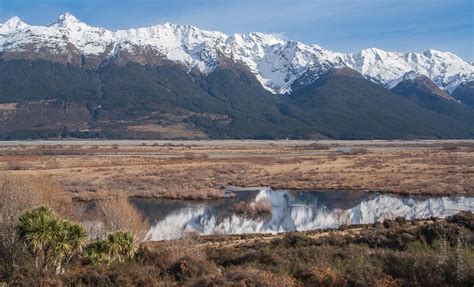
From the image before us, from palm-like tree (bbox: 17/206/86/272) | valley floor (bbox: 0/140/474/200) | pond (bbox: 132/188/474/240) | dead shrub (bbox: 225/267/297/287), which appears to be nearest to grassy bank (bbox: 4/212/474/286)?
dead shrub (bbox: 225/267/297/287)

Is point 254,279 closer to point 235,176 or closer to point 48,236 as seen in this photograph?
point 48,236

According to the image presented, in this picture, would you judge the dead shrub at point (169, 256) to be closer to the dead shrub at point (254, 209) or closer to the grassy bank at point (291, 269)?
the grassy bank at point (291, 269)

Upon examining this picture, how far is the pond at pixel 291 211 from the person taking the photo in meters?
38.0

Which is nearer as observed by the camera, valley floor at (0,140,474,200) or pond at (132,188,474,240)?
pond at (132,188,474,240)

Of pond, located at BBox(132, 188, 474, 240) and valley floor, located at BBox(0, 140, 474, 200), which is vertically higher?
valley floor, located at BBox(0, 140, 474, 200)

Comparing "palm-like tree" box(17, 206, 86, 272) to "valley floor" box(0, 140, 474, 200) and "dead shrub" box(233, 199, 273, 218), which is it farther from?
"valley floor" box(0, 140, 474, 200)

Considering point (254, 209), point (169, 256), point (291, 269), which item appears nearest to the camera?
point (291, 269)

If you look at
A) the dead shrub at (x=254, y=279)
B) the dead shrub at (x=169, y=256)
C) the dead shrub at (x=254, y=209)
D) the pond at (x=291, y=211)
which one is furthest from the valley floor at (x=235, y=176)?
the dead shrub at (x=254, y=279)

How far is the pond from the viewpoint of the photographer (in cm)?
3800

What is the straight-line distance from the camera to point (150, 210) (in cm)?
4528

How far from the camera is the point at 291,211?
44344 millimetres

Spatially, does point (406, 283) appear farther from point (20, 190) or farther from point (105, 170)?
point (105, 170)

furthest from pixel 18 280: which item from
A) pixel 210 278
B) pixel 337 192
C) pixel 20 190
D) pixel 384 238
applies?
pixel 337 192

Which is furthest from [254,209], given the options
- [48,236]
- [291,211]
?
[48,236]
